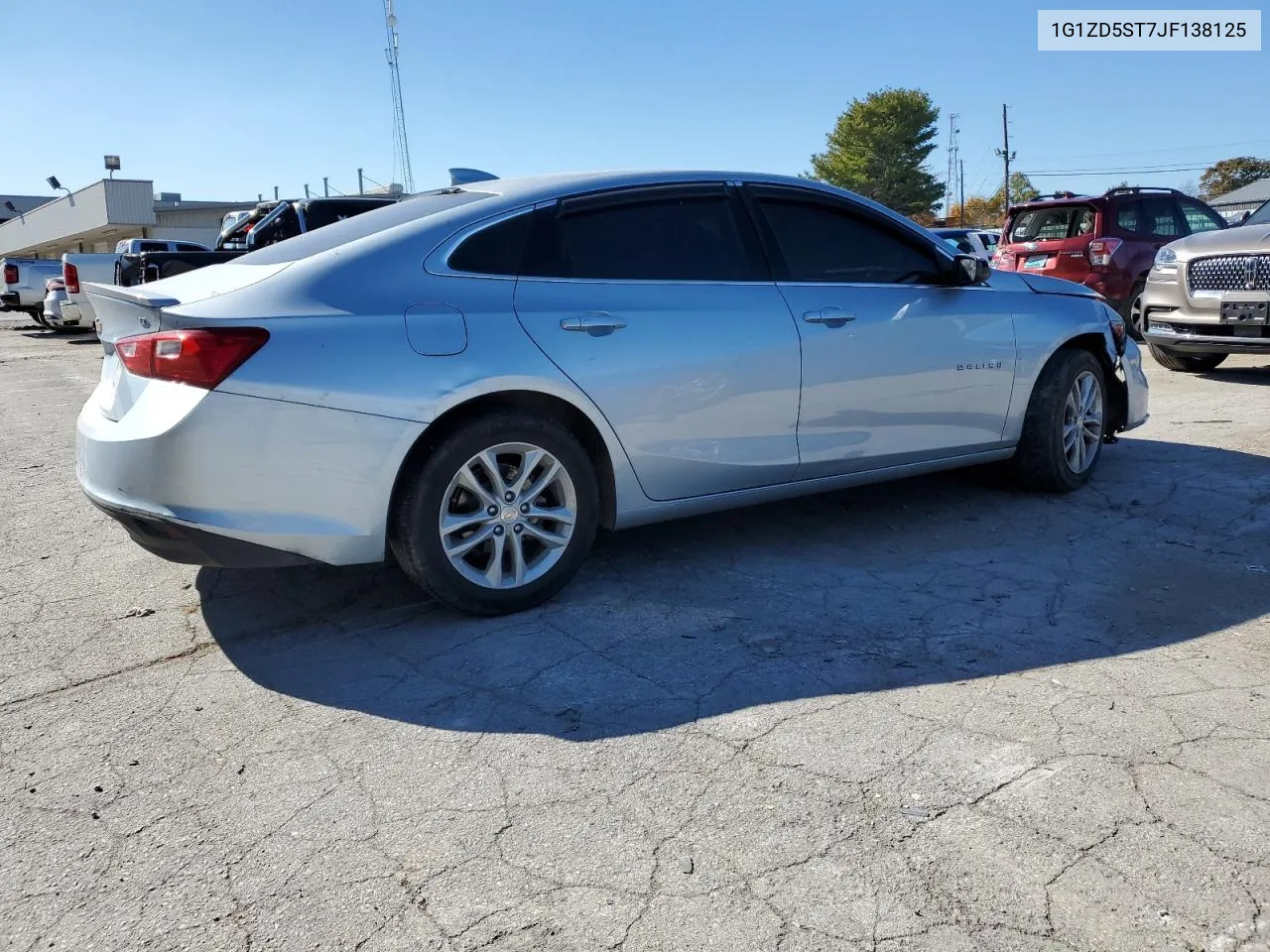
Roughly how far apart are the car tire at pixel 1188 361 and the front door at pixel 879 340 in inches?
223

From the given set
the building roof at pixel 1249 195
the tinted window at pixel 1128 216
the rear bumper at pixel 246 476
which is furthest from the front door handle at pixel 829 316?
the building roof at pixel 1249 195

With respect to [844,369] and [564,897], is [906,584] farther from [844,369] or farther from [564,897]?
[564,897]

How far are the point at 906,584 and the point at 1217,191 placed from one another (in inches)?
3506

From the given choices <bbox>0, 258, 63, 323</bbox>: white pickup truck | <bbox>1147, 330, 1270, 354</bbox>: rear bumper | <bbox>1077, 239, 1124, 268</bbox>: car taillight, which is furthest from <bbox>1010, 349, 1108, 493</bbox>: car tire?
<bbox>0, 258, 63, 323</bbox>: white pickup truck

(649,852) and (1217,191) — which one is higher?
(1217,191)

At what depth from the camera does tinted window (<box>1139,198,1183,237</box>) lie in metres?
12.3

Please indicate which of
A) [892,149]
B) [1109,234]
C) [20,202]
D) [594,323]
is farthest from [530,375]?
[20,202]

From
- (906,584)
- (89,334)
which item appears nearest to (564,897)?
(906,584)

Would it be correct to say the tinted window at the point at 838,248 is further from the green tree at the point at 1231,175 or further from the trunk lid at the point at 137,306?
the green tree at the point at 1231,175

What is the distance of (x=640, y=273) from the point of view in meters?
4.12

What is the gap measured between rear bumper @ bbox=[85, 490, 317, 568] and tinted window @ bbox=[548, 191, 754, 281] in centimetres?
148

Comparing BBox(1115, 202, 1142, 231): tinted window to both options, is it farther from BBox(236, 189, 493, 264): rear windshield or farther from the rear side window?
BBox(236, 189, 493, 264): rear windshield

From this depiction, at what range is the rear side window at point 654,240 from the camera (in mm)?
4043

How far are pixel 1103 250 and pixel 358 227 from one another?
34.0 feet
